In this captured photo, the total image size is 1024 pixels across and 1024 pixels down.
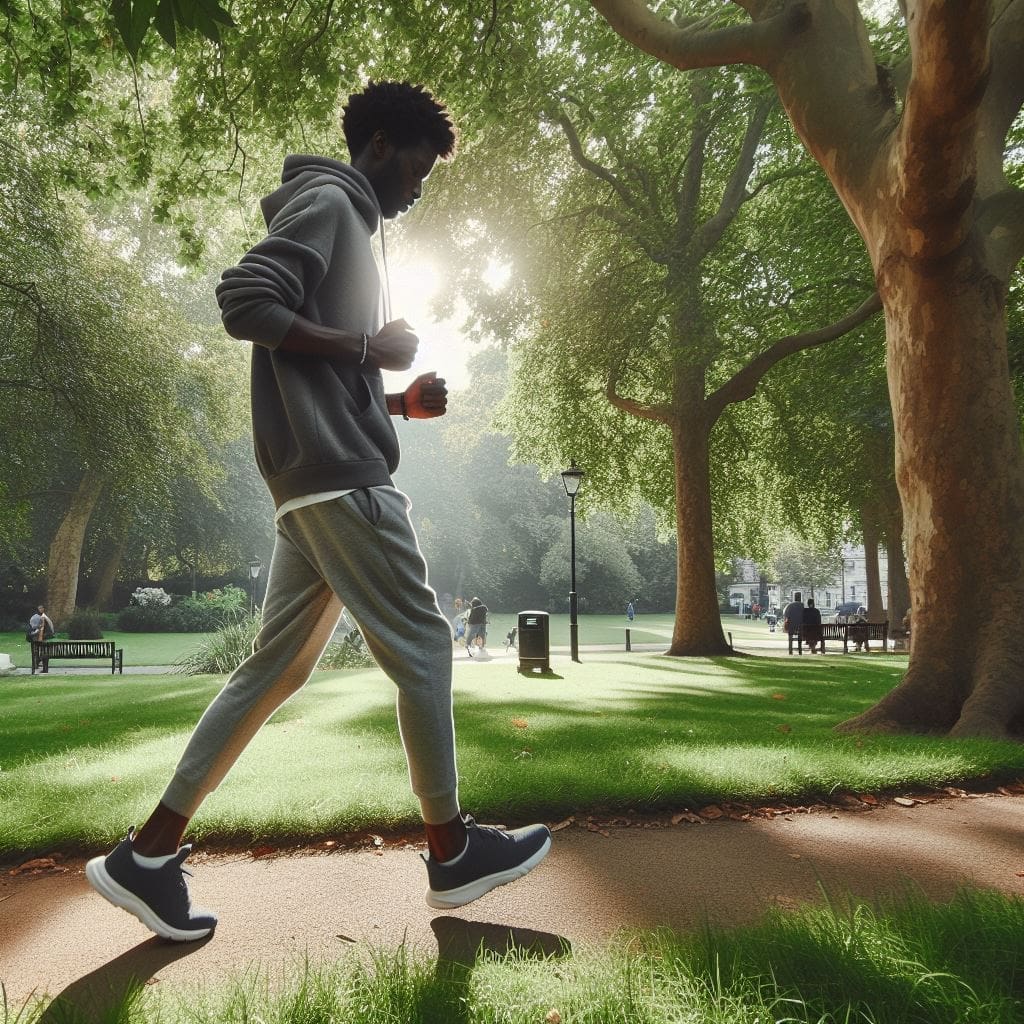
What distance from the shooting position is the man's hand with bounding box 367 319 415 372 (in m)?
2.33

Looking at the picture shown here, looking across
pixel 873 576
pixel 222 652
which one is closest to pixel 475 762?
pixel 222 652

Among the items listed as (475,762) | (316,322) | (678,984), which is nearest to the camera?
(678,984)

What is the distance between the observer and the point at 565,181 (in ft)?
55.6

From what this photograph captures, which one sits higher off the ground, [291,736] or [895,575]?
[895,575]

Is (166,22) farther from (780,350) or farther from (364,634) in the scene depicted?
(780,350)

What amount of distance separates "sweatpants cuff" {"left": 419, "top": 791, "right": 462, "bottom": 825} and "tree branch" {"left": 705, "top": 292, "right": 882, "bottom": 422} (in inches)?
497

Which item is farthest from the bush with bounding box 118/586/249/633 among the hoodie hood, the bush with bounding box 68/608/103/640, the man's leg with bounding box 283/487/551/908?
the man's leg with bounding box 283/487/551/908

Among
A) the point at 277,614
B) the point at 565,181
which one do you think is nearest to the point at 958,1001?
the point at 277,614

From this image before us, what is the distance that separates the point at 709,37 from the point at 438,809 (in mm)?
7206

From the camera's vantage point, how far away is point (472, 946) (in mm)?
2119

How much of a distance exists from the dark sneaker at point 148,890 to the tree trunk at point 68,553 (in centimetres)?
3449

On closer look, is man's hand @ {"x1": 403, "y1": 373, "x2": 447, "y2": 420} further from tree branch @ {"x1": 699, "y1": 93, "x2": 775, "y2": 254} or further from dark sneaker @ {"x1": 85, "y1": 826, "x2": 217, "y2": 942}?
tree branch @ {"x1": 699, "y1": 93, "x2": 775, "y2": 254}

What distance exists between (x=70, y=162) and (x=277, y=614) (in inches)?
354

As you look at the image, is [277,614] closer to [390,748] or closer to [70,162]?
[390,748]
